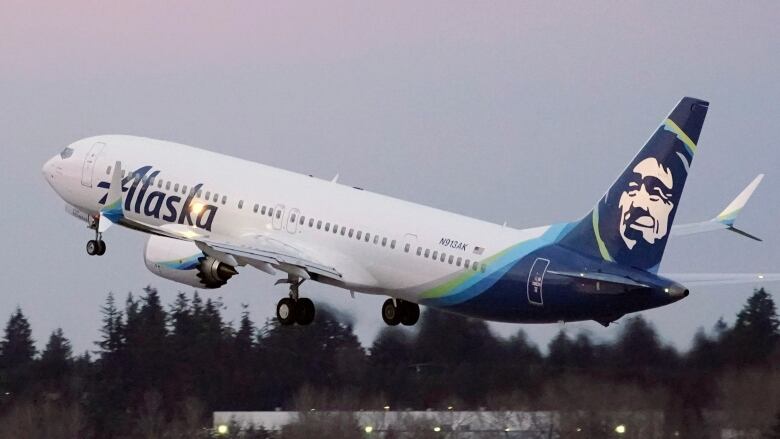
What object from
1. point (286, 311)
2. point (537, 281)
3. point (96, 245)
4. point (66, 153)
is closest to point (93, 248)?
point (96, 245)

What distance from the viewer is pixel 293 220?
306ft

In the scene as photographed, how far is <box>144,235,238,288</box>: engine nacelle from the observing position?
→ 304 ft

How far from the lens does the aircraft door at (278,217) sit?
93.6m

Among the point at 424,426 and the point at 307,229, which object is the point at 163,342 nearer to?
the point at 424,426

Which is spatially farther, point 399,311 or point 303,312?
point 399,311

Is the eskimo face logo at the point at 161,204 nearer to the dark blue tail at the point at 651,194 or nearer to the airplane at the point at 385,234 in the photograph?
the airplane at the point at 385,234

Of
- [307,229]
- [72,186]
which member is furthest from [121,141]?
[307,229]

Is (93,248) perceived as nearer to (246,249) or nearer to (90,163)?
(90,163)

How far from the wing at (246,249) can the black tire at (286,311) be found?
4.72ft

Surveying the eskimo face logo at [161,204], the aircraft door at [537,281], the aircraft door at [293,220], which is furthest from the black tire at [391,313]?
the aircraft door at [537,281]

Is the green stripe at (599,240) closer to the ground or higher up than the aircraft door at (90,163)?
closer to the ground

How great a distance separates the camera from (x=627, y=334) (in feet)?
346

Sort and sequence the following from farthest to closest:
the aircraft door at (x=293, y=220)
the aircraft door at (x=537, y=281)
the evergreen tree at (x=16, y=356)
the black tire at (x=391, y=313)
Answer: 1. the evergreen tree at (x=16, y=356)
2. the black tire at (x=391, y=313)
3. the aircraft door at (x=293, y=220)
4. the aircraft door at (x=537, y=281)

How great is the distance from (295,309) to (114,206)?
7.65 meters
